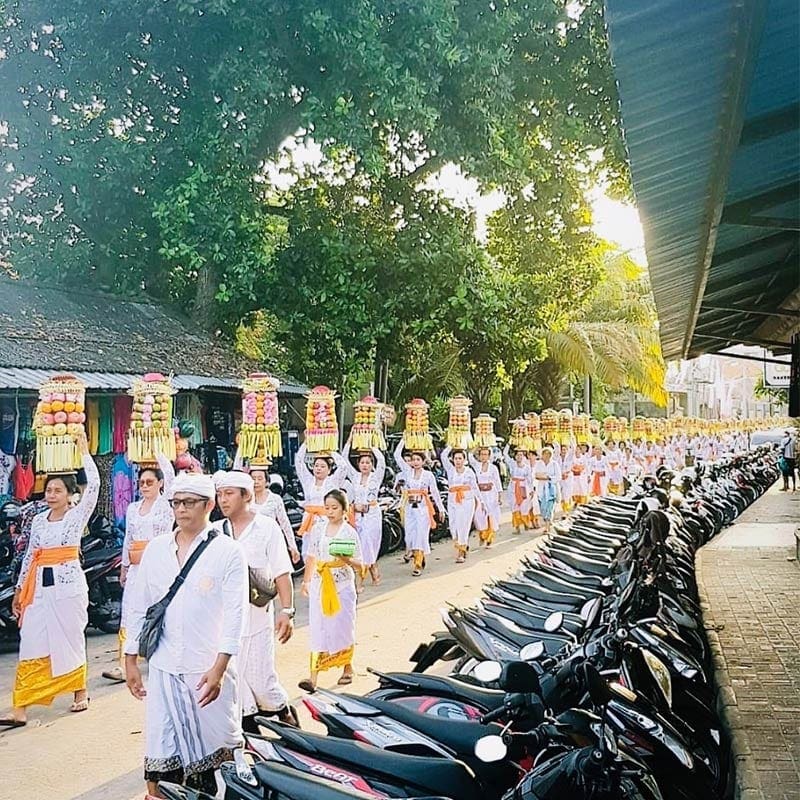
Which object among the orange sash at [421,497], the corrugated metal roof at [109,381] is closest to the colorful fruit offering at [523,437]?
the corrugated metal roof at [109,381]

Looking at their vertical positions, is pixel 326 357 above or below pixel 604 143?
below

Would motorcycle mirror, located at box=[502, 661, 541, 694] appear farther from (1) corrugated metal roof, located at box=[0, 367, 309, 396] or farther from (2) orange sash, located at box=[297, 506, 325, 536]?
(1) corrugated metal roof, located at box=[0, 367, 309, 396]

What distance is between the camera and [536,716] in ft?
10.4

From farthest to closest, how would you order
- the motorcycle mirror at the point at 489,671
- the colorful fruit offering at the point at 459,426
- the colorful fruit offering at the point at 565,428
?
1. the colorful fruit offering at the point at 565,428
2. the colorful fruit offering at the point at 459,426
3. the motorcycle mirror at the point at 489,671

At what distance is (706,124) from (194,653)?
9.53 feet

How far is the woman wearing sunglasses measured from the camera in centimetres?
714

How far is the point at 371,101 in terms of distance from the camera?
14078 mm

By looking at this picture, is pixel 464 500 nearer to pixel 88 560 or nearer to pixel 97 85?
pixel 88 560

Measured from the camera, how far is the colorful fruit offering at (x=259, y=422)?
8.84 m

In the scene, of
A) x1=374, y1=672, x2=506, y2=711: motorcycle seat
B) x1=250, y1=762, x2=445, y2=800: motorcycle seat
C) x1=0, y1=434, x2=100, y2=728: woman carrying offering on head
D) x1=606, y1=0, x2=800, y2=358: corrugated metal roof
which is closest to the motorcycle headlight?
x1=374, y1=672, x2=506, y2=711: motorcycle seat

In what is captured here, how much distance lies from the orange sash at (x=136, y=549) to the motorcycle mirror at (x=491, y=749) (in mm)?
4658

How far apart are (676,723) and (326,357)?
1230 centimetres

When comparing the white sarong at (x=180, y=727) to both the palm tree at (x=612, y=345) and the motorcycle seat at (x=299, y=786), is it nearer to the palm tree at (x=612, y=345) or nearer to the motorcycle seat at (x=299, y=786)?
the motorcycle seat at (x=299, y=786)

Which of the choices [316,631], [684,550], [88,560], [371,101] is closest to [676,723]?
[316,631]
